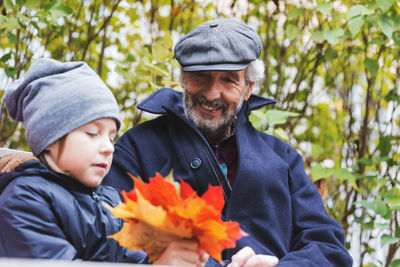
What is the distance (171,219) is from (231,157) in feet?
3.54

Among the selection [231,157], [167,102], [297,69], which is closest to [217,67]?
[167,102]

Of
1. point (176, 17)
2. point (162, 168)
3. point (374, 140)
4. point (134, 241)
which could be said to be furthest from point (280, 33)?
point (134, 241)

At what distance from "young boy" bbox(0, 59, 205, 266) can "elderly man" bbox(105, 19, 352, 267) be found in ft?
1.59

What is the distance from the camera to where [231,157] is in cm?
237

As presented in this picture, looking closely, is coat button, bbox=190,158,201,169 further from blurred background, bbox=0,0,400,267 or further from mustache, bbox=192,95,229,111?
blurred background, bbox=0,0,400,267

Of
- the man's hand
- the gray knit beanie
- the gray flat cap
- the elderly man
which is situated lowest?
the man's hand

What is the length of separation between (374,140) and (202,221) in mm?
3403

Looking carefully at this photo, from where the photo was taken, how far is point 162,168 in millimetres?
2248

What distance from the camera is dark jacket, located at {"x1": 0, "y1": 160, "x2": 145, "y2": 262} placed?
4.67 feet

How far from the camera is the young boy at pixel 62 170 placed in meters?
1.45

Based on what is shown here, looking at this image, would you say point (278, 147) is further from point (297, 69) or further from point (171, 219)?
point (297, 69)

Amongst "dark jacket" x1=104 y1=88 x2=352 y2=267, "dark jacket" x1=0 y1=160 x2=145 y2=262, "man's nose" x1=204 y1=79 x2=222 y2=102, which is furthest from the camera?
"man's nose" x1=204 y1=79 x2=222 y2=102

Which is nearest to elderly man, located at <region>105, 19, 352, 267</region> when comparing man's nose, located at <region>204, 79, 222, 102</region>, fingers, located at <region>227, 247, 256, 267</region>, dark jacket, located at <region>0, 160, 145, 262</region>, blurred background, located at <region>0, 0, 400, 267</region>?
man's nose, located at <region>204, 79, 222, 102</region>

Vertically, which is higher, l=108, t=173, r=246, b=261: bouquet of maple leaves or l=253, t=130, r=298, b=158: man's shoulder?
l=108, t=173, r=246, b=261: bouquet of maple leaves
